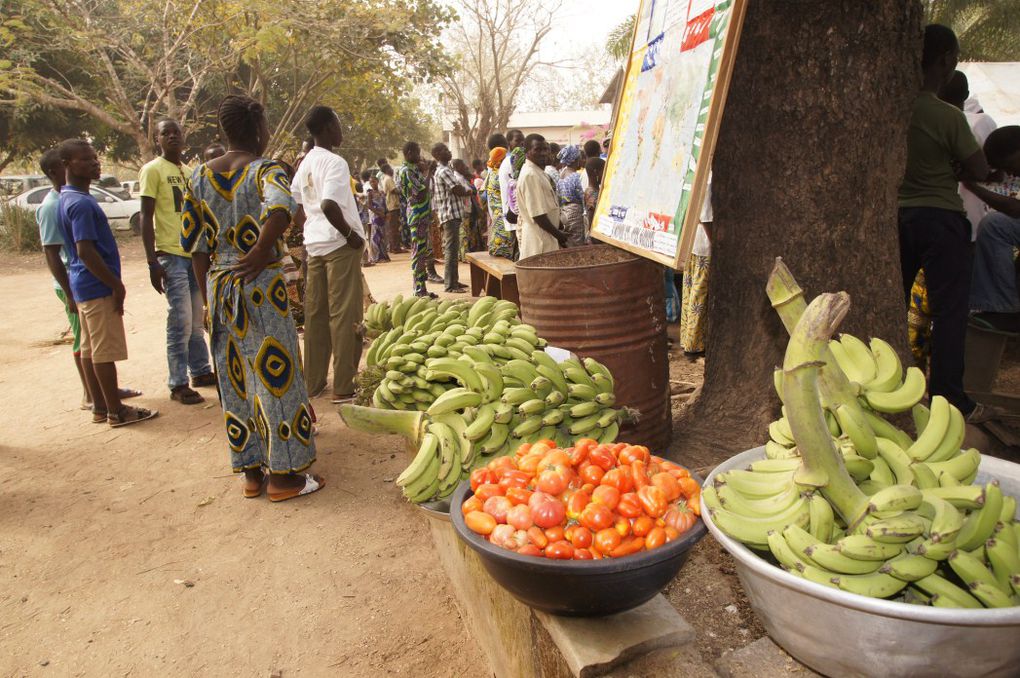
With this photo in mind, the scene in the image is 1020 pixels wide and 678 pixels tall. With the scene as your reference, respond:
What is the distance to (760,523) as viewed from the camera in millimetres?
1490

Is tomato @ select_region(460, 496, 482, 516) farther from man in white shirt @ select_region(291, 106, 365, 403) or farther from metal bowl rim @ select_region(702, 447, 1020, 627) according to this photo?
man in white shirt @ select_region(291, 106, 365, 403)

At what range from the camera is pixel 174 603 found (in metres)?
3.26

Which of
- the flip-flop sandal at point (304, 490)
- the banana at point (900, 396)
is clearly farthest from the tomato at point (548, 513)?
the flip-flop sandal at point (304, 490)

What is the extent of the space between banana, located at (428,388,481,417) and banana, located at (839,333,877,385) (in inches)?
50.3

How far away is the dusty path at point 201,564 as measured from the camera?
9.46 feet

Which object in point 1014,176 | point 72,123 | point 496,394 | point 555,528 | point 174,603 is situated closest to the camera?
point 555,528

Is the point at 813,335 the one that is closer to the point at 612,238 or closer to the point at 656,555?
the point at 656,555

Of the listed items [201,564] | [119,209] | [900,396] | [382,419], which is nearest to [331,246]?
[201,564]

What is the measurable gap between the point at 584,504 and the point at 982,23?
2085 centimetres

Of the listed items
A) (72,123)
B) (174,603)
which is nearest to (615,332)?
(174,603)

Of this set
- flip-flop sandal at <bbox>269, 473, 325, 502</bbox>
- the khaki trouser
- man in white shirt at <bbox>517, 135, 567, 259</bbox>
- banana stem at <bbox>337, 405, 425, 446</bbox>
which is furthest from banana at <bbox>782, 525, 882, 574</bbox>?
man in white shirt at <bbox>517, 135, 567, 259</bbox>

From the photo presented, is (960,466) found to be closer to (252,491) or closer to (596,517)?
(596,517)

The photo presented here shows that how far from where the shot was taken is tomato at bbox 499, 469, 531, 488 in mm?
1915

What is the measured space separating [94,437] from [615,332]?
14.9 ft
